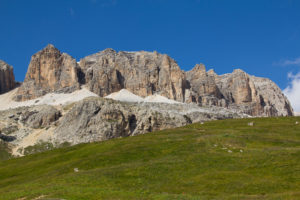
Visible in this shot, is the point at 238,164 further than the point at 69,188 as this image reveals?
Yes

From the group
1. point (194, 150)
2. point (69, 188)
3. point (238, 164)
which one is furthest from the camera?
point (194, 150)

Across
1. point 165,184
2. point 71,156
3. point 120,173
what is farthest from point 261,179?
point 71,156

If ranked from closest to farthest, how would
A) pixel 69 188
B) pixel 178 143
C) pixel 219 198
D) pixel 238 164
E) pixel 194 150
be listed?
pixel 219 198 → pixel 69 188 → pixel 238 164 → pixel 194 150 → pixel 178 143

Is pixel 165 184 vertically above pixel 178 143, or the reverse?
pixel 178 143

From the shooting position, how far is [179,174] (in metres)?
48.3

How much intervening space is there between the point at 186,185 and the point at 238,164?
36.6 ft

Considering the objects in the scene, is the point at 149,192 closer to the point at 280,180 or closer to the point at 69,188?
the point at 69,188

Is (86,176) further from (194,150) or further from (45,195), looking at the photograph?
(194,150)

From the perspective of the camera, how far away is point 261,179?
42.3 meters

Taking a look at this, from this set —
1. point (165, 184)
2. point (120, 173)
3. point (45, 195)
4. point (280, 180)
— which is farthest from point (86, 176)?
point (280, 180)

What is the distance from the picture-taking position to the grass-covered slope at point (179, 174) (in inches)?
1561

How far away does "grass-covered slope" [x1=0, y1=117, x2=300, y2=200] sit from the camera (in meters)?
39.7

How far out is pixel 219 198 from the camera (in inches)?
1407

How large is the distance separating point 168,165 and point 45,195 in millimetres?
19958
